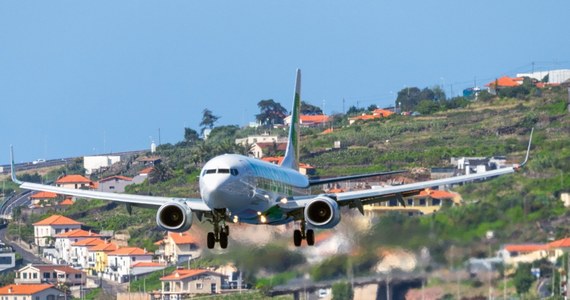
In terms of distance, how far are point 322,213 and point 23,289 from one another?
72416 mm

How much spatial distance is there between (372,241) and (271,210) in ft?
27.4

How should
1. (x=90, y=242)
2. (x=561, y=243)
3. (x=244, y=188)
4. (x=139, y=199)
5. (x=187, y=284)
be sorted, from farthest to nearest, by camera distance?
(x=90, y=242)
(x=187, y=284)
(x=561, y=243)
(x=139, y=199)
(x=244, y=188)

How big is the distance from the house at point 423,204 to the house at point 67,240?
7044 cm

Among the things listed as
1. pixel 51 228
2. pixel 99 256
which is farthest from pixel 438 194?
pixel 51 228

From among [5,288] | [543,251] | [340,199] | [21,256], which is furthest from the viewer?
[21,256]

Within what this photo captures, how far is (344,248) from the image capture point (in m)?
87.1

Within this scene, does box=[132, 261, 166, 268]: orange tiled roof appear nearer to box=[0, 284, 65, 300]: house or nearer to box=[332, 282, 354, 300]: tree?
box=[0, 284, 65, 300]: house

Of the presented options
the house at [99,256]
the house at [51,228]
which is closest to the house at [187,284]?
the house at [99,256]

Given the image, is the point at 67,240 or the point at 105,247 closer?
the point at 105,247

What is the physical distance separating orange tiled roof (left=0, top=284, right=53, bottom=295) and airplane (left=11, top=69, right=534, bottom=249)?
204ft

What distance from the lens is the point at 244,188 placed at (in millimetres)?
75500

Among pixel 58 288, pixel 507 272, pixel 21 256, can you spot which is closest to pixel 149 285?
pixel 58 288

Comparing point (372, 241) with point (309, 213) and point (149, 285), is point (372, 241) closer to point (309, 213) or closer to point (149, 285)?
point (309, 213)

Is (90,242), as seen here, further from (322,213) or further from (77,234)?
(322,213)
